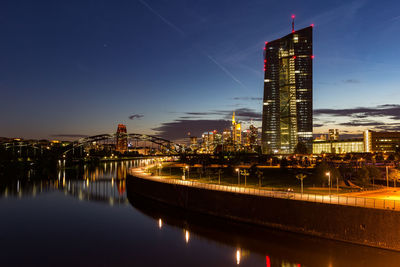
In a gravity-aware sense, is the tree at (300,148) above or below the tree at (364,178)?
above

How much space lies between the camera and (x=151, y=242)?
2805 centimetres

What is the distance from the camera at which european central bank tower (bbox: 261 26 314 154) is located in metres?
177

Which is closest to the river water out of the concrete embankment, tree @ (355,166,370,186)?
the concrete embankment

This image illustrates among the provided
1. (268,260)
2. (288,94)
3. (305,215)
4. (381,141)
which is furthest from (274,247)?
(381,141)

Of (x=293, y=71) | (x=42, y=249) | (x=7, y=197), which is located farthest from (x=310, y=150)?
(x=42, y=249)

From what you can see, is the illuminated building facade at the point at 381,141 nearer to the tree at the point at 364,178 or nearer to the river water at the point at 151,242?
the tree at the point at 364,178

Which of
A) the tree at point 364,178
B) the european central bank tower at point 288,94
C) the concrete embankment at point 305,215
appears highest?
the european central bank tower at point 288,94

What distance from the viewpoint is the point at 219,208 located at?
32875mm

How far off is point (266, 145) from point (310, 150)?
2408cm

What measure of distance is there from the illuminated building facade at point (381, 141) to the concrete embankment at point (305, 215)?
539ft

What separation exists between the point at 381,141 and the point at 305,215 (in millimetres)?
171509

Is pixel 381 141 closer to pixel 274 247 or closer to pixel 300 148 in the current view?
pixel 300 148

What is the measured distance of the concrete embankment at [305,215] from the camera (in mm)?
21594

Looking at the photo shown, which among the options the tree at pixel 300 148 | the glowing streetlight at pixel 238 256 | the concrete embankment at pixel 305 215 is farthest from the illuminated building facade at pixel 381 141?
the glowing streetlight at pixel 238 256
